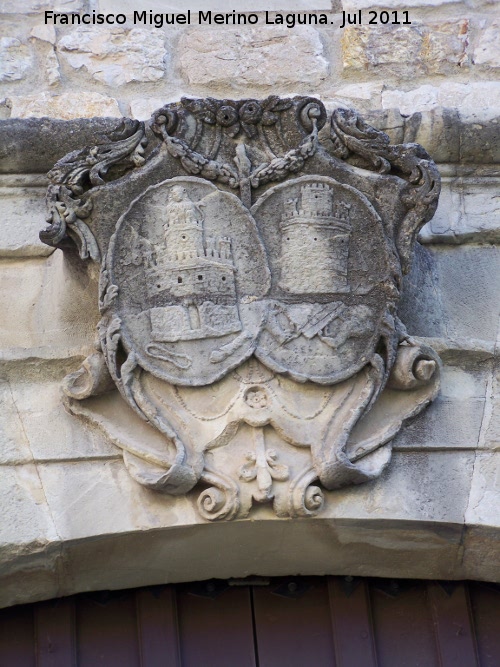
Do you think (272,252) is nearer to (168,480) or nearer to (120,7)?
(168,480)

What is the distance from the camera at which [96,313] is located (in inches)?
108

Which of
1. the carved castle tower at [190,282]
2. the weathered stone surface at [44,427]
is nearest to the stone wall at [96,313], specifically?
the weathered stone surface at [44,427]

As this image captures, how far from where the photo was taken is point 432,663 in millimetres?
2639

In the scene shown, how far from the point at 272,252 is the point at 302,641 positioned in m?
0.85

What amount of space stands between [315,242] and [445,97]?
0.76 meters

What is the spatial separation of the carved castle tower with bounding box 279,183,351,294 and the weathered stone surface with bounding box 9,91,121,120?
67 cm

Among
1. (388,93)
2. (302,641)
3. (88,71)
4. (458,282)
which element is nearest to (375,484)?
(302,641)

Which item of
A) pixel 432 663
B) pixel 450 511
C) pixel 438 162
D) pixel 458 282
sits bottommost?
pixel 432 663

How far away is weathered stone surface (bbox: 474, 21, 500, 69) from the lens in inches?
128

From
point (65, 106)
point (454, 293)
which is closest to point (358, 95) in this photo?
point (454, 293)

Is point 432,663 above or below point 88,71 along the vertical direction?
→ below

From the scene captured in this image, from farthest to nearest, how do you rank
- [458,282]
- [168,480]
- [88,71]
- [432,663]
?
[88,71] → [458,282] → [432,663] → [168,480]

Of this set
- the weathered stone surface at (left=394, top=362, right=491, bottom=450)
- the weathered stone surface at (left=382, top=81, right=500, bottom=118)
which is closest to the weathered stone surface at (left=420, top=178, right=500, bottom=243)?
the weathered stone surface at (left=382, top=81, right=500, bottom=118)

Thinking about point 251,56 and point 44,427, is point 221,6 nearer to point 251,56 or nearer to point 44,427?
point 251,56
